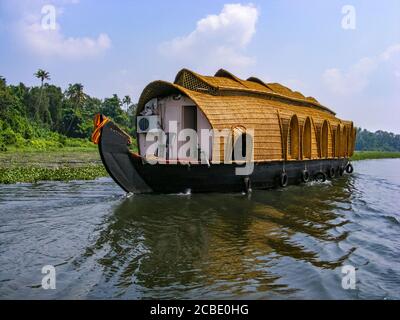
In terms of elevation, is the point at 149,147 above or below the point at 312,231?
above

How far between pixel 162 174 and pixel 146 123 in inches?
125

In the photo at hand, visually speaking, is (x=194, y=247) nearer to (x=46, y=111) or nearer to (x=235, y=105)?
(x=235, y=105)

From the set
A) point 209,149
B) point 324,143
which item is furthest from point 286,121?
point 324,143

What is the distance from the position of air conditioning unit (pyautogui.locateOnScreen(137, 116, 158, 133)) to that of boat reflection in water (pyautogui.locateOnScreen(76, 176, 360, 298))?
3196mm

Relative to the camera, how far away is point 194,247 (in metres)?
5.38

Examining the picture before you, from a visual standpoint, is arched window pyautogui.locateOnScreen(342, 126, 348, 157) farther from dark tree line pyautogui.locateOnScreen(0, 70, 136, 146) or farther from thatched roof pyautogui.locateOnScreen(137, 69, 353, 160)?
dark tree line pyautogui.locateOnScreen(0, 70, 136, 146)

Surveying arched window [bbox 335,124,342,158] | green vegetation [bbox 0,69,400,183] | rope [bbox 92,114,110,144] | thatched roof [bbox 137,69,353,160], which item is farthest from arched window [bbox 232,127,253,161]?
green vegetation [bbox 0,69,400,183]

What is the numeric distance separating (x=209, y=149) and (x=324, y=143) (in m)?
5.99

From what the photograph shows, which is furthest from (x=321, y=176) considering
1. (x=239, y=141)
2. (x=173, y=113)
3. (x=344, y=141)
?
(x=173, y=113)

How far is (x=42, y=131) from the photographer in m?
39.1

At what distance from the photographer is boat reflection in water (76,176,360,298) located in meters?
4.00

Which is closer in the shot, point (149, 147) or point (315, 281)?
point (315, 281)
